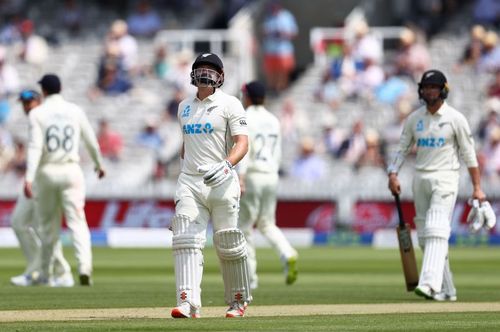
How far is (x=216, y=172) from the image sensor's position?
36.6 feet

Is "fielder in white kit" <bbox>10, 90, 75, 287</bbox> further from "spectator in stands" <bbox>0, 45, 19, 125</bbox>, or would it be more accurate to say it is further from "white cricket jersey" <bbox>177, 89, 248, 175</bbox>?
"spectator in stands" <bbox>0, 45, 19, 125</bbox>

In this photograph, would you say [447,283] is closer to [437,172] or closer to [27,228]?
[437,172]

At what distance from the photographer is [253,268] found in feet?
52.8

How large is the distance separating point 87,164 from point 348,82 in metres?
5.32

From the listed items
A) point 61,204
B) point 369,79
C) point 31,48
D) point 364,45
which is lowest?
point 61,204

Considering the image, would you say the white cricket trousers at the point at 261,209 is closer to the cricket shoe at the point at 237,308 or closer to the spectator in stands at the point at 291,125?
the cricket shoe at the point at 237,308

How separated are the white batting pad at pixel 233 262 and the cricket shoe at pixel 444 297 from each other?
3.03 meters

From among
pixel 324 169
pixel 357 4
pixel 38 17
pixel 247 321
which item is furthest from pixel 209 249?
pixel 247 321

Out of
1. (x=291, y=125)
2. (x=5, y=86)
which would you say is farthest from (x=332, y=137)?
(x=5, y=86)

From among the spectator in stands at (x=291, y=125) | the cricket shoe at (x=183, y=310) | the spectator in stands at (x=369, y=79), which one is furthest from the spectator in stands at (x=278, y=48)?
the cricket shoe at (x=183, y=310)

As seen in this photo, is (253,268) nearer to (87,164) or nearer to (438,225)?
(438,225)

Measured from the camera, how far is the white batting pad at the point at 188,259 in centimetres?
1135

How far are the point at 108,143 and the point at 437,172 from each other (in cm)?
1711

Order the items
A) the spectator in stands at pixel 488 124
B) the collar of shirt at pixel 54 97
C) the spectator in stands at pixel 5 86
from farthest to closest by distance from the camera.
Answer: the spectator in stands at pixel 5 86
the spectator in stands at pixel 488 124
the collar of shirt at pixel 54 97
